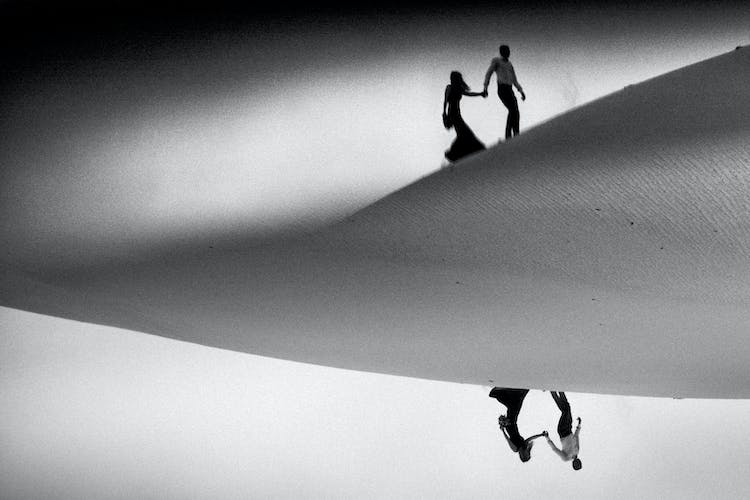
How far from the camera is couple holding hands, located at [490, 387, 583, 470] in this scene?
5562 mm

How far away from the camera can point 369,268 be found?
3770 mm

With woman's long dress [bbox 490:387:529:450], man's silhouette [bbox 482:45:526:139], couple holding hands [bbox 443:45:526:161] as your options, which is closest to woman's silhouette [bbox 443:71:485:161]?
couple holding hands [bbox 443:45:526:161]

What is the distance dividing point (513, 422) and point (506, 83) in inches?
98.5

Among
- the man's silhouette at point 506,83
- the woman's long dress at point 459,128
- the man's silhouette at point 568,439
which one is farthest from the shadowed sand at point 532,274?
the man's silhouette at point 506,83

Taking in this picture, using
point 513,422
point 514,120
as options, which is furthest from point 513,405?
point 514,120

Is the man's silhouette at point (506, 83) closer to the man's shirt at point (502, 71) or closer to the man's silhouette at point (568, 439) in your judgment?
the man's shirt at point (502, 71)

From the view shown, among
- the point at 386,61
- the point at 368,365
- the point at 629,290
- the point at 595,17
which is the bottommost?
the point at 629,290

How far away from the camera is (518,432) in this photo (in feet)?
18.8

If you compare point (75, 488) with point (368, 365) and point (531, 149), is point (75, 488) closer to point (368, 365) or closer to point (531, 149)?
point (368, 365)

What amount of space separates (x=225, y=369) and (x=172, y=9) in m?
3.31

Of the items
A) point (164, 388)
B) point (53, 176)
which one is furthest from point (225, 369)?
point (53, 176)

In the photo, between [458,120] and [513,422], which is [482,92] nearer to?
[458,120]

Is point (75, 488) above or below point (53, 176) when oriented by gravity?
below

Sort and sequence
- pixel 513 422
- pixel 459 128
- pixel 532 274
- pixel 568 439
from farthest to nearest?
pixel 513 422 → pixel 568 439 → pixel 459 128 → pixel 532 274
